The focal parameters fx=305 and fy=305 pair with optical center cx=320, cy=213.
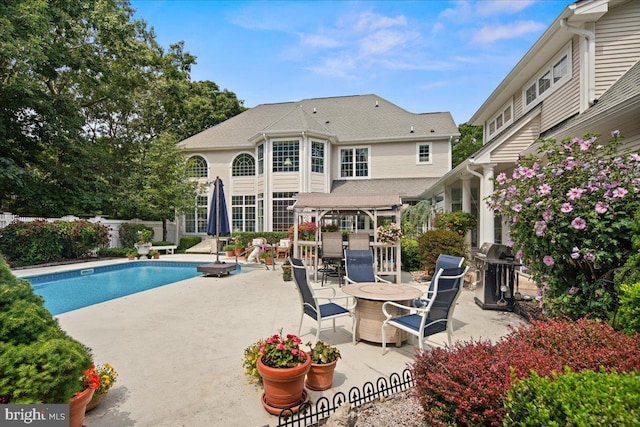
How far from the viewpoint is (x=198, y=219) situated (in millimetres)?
19469

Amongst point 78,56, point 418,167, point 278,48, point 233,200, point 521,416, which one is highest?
point 78,56

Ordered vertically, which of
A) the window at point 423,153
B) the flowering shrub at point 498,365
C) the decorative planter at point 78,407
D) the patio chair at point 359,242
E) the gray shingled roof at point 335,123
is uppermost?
the gray shingled roof at point 335,123

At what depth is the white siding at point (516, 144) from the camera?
9.16 meters

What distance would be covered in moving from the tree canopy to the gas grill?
15.7 m

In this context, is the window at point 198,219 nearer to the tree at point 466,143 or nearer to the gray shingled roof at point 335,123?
the gray shingled roof at point 335,123

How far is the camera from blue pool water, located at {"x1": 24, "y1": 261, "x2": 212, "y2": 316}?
7695 mm

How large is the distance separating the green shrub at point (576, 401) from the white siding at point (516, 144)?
28.8 ft

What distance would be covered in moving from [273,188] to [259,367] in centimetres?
1500

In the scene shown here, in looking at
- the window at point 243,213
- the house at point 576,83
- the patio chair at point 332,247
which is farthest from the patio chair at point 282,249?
the house at point 576,83

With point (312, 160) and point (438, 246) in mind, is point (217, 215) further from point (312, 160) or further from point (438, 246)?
point (312, 160)

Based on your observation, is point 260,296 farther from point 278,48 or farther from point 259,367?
point 278,48

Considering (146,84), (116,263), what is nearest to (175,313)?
(116,263)

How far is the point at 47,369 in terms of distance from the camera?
1.84 meters

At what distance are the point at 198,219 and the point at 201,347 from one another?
54.2 feet
